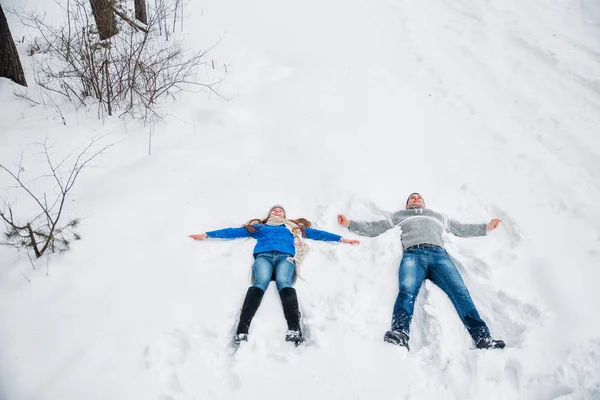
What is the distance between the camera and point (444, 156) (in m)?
5.25

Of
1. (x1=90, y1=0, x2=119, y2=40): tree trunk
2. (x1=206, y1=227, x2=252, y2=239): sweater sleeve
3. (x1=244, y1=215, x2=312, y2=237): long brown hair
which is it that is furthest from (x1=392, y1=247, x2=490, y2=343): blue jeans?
(x1=90, y1=0, x2=119, y2=40): tree trunk

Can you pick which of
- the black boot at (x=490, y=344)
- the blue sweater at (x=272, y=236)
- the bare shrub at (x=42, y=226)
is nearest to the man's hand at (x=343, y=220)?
the blue sweater at (x=272, y=236)

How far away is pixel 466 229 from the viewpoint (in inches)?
164

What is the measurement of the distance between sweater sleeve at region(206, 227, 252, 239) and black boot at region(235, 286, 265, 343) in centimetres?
84

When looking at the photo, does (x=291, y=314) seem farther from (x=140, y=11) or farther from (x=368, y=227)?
(x=140, y=11)

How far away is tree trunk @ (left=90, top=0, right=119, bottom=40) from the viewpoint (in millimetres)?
5579

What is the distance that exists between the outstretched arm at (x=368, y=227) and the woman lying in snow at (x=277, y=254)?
0.23 metres

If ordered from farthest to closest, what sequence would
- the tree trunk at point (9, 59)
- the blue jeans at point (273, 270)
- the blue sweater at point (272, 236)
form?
the tree trunk at point (9, 59) < the blue sweater at point (272, 236) < the blue jeans at point (273, 270)

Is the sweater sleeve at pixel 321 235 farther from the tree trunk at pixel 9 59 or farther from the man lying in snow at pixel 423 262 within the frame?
the tree trunk at pixel 9 59

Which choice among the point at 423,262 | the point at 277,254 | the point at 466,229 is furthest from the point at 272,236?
the point at 466,229

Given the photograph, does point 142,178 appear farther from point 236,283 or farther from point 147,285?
point 236,283

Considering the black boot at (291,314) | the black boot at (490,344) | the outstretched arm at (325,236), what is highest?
the outstretched arm at (325,236)

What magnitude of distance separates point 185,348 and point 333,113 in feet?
14.5

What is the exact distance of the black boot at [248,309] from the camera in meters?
3.07
